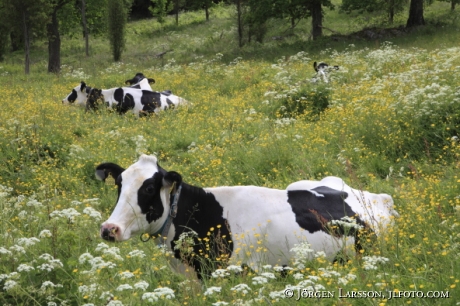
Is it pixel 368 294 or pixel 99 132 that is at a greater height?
pixel 368 294

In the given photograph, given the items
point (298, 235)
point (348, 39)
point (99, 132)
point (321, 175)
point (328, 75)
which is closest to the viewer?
point (298, 235)

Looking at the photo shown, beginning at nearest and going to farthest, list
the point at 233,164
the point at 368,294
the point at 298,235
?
the point at 368,294, the point at 298,235, the point at 233,164

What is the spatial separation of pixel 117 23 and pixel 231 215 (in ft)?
89.0

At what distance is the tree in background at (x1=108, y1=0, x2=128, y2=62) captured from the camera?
29953mm

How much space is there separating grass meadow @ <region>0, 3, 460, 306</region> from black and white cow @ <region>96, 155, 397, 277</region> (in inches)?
10.7

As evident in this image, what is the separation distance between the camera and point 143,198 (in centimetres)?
502

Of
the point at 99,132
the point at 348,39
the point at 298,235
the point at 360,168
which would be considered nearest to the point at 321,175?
the point at 360,168

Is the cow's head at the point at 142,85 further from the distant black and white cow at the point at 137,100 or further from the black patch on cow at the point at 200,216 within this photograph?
the black patch on cow at the point at 200,216

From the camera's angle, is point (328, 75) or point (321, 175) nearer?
point (321, 175)

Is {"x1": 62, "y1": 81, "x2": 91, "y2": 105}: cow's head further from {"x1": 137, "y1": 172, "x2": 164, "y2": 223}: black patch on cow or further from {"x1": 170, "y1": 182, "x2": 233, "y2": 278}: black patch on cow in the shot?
{"x1": 137, "y1": 172, "x2": 164, "y2": 223}: black patch on cow

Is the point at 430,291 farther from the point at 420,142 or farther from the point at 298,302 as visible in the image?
the point at 420,142

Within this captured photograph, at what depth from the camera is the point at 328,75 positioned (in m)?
14.2

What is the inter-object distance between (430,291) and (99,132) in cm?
893

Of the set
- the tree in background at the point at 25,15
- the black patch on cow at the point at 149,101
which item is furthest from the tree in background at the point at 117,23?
the black patch on cow at the point at 149,101
